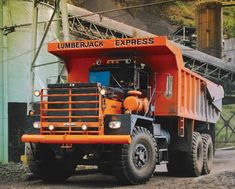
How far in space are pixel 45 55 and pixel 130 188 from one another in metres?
11.3

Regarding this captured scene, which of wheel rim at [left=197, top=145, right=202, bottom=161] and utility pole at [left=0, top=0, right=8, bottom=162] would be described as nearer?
wheel rim at [left=197, top=145, right=202, bottom=161]

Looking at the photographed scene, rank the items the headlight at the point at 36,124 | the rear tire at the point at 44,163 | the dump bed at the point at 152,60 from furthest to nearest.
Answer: the dump bed at the point at 152,60, the rear tire at the point at 44,163, the headlight at the point at 36,124

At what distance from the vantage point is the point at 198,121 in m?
14.6

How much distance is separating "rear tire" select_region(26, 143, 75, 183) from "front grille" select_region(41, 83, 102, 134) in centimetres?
68

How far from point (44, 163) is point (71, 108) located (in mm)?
1521

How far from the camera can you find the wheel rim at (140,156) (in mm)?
10461

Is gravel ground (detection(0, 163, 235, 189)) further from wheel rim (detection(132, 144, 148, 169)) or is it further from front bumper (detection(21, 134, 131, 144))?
front bumper (detection(21, 134, 131, 144))

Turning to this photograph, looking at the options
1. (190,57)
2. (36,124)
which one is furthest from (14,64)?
(190,57)

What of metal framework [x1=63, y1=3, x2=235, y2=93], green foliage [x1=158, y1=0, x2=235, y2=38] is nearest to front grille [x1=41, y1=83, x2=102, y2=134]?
metal framework [x1=63, y1=3, x2=235, y2=93]

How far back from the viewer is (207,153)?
1459cm

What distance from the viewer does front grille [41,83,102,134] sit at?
10.3 metres

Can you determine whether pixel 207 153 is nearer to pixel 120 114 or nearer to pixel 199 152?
pixel 199 152

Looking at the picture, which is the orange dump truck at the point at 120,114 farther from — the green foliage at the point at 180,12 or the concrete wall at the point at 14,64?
the green foliage at the point at 180,12

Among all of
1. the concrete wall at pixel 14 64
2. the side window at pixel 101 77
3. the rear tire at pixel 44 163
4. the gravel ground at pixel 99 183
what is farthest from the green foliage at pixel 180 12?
the rear tire at pixel 44 163
